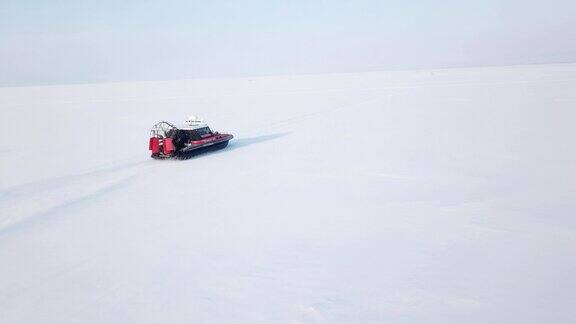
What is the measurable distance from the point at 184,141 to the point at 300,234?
8.42 meters

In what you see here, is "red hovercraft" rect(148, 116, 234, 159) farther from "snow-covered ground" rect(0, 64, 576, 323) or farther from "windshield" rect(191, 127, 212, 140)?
"snow-covered ground" rect(0, 64, 576, 323)

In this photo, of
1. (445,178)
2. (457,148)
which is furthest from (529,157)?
(445,178)

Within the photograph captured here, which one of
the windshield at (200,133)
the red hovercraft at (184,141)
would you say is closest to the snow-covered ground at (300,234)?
the red hovercraft at (184,141)

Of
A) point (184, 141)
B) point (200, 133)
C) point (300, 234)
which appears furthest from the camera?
point (200, 133)

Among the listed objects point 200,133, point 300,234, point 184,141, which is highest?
point 200,133

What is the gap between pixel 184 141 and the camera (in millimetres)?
14406

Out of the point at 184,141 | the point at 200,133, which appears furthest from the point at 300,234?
the point at 200,133

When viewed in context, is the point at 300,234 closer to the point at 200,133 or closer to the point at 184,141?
the point at 184,141

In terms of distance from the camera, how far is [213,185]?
10.6 metres

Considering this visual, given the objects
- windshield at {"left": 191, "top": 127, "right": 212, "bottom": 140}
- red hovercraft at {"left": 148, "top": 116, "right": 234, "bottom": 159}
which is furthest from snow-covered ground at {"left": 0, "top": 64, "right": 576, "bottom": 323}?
windshield at {"left": 191, "top": 127, "right": 212, "bottom": 140}

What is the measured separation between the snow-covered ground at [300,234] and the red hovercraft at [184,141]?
391mm

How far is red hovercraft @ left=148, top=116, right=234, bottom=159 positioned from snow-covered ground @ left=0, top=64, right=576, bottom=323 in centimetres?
39

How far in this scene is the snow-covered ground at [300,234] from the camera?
16.9 feet

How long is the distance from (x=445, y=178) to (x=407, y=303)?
19.0 ft
